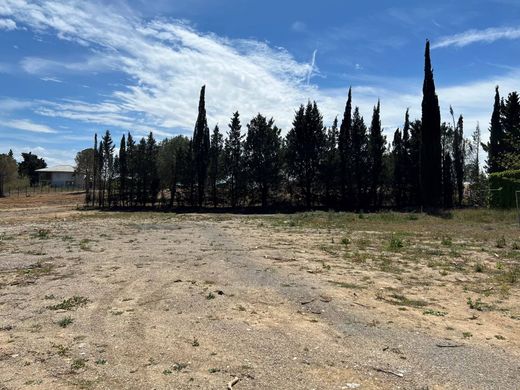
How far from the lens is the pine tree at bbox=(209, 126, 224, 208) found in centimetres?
5278

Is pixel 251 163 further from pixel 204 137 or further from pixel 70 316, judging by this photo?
pixel 70 316

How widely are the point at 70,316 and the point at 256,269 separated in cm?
533

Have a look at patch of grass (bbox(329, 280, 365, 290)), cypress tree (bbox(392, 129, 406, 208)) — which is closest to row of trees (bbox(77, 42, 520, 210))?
cypress tree (bbox(392, 129, 406, 208))

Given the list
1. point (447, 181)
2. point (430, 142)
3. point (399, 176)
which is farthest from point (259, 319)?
point (447, 181)

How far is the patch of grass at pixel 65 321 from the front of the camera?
6784 mm

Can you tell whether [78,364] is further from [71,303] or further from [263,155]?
[263,155]

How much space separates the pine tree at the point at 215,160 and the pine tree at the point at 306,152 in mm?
8094

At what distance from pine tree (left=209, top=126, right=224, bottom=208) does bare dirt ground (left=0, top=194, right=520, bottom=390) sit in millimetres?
37579

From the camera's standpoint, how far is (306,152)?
51406 millimetres

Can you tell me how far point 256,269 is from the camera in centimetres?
1176

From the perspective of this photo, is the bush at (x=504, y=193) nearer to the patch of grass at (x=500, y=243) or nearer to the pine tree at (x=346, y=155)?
the pine tree at (x=346, y=155)

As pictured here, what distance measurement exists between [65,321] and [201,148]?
47.5 m

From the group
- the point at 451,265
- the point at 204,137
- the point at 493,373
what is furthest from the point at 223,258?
the point at 204,137

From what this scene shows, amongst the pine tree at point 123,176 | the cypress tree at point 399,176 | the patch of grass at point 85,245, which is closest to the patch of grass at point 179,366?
the patch of grass at point 85,245
